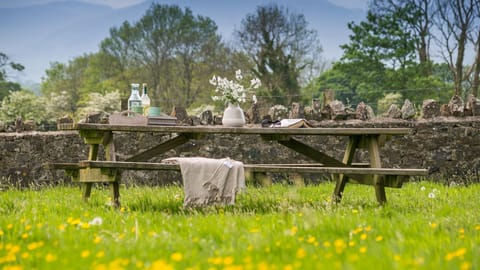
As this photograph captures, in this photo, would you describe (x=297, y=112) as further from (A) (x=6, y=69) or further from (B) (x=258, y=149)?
(A) (x=6, y=69)

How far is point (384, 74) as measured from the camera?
28.9 metres

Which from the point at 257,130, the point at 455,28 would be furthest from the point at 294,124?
the point at 455,28

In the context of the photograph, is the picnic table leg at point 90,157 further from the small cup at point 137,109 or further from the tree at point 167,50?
the tree at point 167,50

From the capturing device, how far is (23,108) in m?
29.2

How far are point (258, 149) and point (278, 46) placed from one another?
24550 mm

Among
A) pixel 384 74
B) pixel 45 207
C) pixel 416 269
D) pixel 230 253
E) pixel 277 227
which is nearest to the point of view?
pixel 416 269

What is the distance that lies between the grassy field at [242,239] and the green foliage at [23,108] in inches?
998

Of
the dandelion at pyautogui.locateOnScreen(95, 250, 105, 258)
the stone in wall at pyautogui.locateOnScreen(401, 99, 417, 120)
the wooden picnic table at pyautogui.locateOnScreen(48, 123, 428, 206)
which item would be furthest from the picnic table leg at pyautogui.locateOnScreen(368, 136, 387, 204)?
the dandelion at pyautogui.locateOnScreen(95, 250, 105, 258)

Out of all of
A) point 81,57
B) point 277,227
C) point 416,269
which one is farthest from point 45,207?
point 81,57

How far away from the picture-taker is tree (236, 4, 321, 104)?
30438 mm

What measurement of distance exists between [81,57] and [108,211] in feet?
141

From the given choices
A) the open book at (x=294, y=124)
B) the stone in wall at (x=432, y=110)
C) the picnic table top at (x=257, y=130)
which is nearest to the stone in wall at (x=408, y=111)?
the stone in wall at (x=432, y=110)

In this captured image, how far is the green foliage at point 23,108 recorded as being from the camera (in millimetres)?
28281

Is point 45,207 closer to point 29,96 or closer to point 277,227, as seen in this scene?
point 277,227
